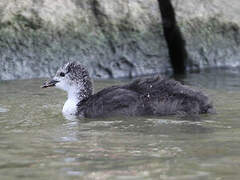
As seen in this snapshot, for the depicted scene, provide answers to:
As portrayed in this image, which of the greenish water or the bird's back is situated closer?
the greenish water

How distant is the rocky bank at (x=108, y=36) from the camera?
1145cm

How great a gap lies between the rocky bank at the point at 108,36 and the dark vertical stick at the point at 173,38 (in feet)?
0.36

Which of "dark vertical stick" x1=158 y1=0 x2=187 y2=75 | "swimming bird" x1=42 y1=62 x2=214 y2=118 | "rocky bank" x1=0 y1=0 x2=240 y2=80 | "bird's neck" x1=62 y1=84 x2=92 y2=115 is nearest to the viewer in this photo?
"swimming bird" x1=42 y1=62 x2=214 y2=118

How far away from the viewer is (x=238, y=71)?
40.0ft

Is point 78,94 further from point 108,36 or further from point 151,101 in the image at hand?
point 108,36

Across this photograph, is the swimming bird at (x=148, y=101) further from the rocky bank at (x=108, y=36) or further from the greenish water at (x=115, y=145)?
the rocky bank at (x=108, y=36)

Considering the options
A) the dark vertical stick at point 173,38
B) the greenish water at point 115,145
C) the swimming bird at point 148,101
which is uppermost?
the dark vertical stick at point 173,38

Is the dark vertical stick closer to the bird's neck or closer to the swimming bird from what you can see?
the bird's neck

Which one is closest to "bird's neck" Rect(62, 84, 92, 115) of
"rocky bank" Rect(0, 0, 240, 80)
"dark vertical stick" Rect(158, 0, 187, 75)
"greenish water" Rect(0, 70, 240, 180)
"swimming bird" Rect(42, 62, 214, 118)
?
"greenish water" Rect(0, 70, 240, 180)

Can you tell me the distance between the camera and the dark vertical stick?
12.5 m

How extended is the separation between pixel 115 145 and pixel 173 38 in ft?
21.0

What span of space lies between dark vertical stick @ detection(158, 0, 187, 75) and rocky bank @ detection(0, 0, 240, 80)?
0.11 metres

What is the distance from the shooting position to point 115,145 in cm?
642

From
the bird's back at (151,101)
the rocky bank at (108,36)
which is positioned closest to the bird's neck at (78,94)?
the bird's back at (151,101)
